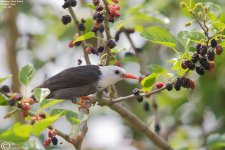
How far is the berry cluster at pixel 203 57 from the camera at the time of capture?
2998mm

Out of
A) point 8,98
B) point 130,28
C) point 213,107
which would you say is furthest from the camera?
point 213,107

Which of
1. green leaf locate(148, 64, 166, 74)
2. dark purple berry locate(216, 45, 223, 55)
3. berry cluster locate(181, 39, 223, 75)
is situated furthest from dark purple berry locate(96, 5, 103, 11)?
dark purple berry locate(216, 45, 223, 55)

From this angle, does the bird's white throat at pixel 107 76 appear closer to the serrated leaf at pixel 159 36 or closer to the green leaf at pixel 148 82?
the green leaf at pixel 148 82

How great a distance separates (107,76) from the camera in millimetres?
4281

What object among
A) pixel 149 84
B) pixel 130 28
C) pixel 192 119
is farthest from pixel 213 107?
pixel 149 84

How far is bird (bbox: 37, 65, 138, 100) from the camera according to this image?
4.25m

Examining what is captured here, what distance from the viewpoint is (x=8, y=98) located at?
291 centimetres

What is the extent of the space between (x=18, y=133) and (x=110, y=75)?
189 centimetres

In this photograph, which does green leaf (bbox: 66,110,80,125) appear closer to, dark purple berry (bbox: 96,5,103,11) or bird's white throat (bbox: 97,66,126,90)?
dark purple berry (bbox: 96,5,103,11)

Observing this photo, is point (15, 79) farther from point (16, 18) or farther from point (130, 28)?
point (130, 28)

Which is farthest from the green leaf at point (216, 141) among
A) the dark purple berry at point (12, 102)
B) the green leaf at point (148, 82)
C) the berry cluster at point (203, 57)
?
the dark purple berry at point (12, 102)

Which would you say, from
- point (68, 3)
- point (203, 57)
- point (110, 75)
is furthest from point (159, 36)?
point (110, 75)

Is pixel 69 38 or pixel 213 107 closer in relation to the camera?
pixel 213 107

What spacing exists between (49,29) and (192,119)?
2.25 metres
